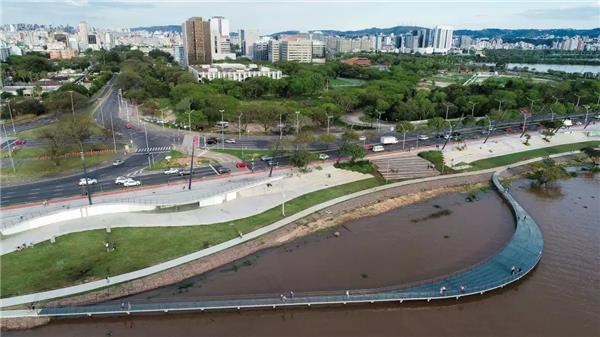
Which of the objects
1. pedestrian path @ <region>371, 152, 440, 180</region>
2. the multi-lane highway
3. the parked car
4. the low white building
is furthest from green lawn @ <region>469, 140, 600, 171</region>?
the low white building

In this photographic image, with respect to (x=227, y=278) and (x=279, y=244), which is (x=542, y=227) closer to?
(x=279, y=244)

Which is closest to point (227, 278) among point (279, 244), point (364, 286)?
point (279, 244)

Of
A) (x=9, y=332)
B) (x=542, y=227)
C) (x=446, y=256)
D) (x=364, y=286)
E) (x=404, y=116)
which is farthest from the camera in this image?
(x=404, y=116)

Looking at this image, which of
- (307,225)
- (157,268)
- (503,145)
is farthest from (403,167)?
(157,268)

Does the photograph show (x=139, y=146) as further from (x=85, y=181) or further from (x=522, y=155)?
(x=522, y=155)

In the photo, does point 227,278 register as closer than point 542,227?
Yes

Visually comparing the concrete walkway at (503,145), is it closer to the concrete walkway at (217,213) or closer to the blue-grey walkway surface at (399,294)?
the concrete walkway at (217,213)

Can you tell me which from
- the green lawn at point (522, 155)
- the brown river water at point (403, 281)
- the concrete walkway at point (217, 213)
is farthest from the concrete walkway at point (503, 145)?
the concrete walkway at point (217, 213)
